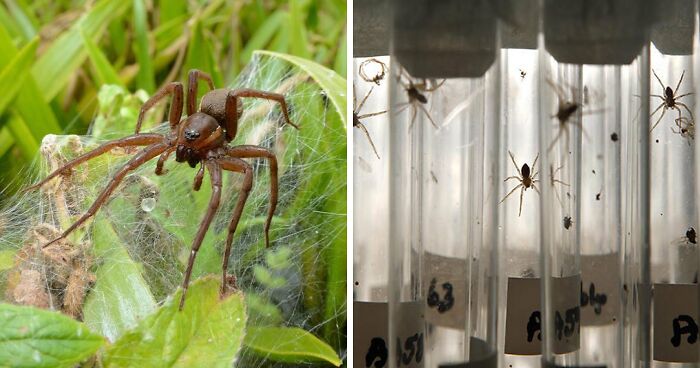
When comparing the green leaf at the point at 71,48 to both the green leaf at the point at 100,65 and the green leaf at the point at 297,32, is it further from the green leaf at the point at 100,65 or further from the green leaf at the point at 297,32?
the green leaf at the point at 297,32

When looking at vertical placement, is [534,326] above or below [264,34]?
below

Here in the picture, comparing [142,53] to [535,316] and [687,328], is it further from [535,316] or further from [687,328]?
[687,328]

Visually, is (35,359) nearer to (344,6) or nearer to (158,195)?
(158,195)

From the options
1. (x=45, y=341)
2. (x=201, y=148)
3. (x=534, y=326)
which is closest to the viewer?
(x=45, y=341)

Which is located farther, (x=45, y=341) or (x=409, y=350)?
(x=409, y=350)

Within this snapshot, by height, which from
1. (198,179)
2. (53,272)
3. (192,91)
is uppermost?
(192,91)

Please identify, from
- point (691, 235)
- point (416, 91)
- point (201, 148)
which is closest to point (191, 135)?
point (201, 148)
